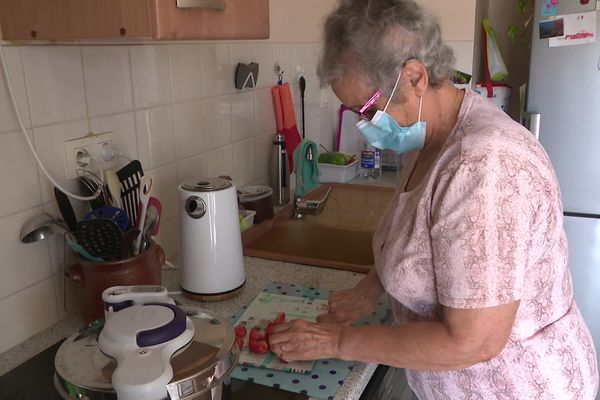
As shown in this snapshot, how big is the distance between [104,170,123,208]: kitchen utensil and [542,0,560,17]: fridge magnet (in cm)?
194

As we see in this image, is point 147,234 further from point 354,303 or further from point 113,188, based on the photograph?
point 354,303

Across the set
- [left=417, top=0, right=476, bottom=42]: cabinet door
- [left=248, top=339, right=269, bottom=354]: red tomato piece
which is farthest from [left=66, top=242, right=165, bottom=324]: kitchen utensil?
[left=417, top=0, right=476, bottom=42]: cabinet door

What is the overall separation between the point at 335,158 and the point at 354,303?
115cm

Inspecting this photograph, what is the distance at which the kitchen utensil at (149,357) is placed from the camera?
0.73m

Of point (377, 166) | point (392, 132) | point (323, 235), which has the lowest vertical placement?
point (323, 235)

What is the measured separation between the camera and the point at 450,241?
81 cm

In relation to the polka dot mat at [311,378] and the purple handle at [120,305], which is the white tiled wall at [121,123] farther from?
the polka dot mat at [311,378]

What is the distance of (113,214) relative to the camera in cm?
113

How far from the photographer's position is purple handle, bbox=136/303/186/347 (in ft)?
2.57

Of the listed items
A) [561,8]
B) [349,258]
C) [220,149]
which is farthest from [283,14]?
[561,8]

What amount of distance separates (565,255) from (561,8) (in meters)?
1.71

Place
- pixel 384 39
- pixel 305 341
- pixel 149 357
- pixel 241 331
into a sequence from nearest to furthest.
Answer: pixel 149 357, pixel 384 39, pixel 305 341, pixel 241 331

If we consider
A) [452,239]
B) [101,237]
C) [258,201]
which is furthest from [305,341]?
[258,201]

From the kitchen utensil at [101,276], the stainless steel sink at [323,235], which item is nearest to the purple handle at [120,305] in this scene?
the kitchen utensil at [101,276]
